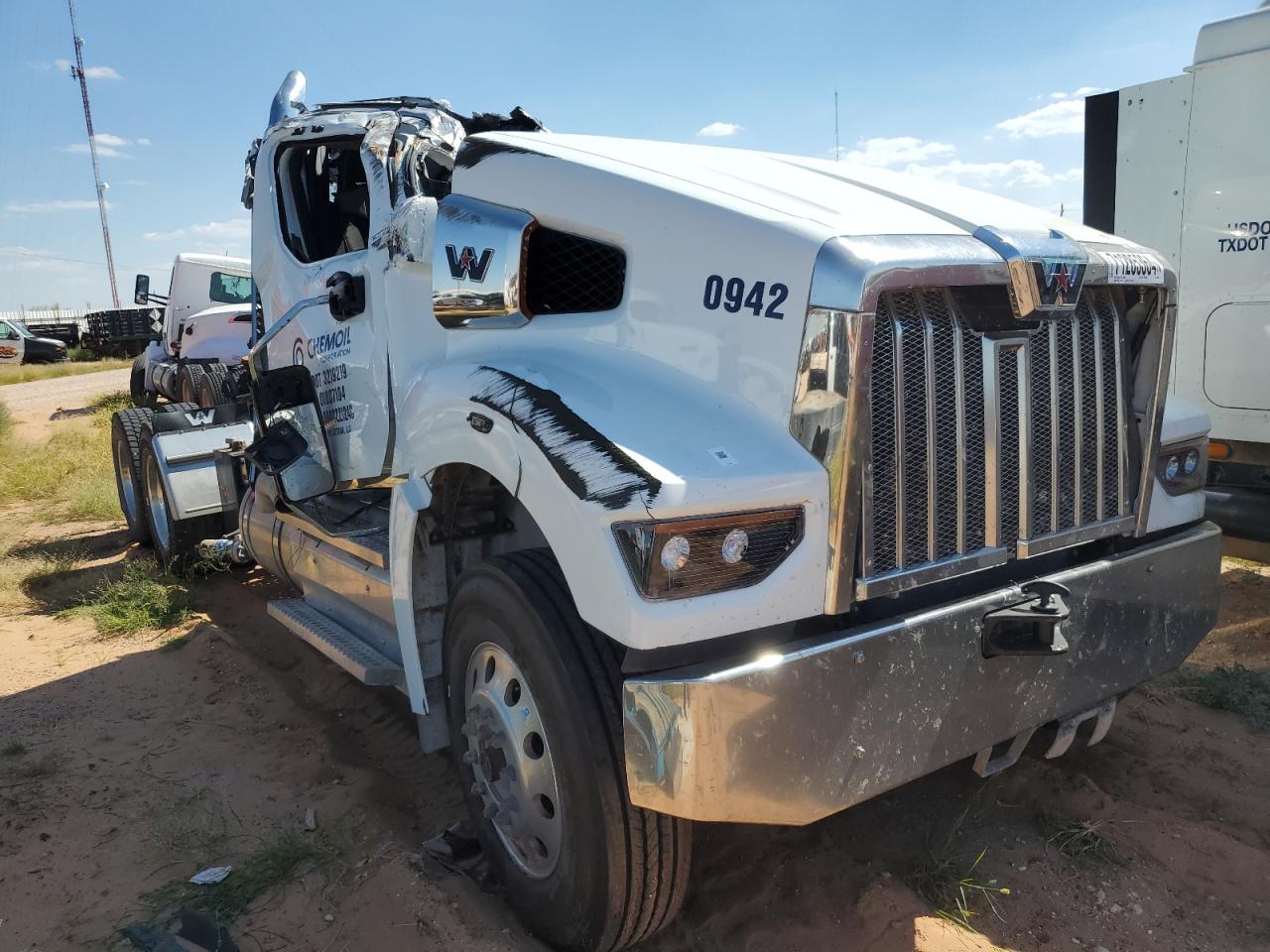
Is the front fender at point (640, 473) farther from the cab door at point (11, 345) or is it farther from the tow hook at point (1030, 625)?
the cab door at point (11, 345)

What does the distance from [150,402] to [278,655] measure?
11.6 meters

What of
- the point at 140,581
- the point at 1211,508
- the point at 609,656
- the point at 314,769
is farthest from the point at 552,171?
the point at 140,581

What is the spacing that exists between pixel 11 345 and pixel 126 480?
27112mm

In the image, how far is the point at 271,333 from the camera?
4.41m

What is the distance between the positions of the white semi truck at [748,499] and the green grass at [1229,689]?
3.83ft

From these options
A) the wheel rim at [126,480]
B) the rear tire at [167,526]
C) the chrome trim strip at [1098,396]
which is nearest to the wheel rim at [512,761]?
the chrome trim strip at [1098,396]

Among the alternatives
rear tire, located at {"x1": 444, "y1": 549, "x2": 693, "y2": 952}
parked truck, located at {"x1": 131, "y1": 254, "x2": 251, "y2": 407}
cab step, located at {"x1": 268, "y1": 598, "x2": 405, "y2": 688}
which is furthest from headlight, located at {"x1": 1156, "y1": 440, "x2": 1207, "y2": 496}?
parked truck, located at {"x1": 131, "y1": 254, "x2": 251, "y2": 407}

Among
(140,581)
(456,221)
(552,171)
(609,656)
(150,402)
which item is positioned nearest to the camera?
(609,656)

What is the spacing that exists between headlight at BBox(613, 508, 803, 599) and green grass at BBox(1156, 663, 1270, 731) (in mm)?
2827

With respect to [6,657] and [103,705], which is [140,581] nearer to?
[6,657]

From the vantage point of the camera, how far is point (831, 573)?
221 cm

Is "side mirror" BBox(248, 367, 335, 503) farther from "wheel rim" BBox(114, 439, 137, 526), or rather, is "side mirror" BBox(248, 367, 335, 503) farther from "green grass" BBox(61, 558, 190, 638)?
"wheel rim" BBox(114, 439, 137, 526)

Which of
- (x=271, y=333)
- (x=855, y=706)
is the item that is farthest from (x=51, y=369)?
(x=855, y=706)

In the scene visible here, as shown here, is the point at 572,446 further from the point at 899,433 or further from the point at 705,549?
the point at 899,433
